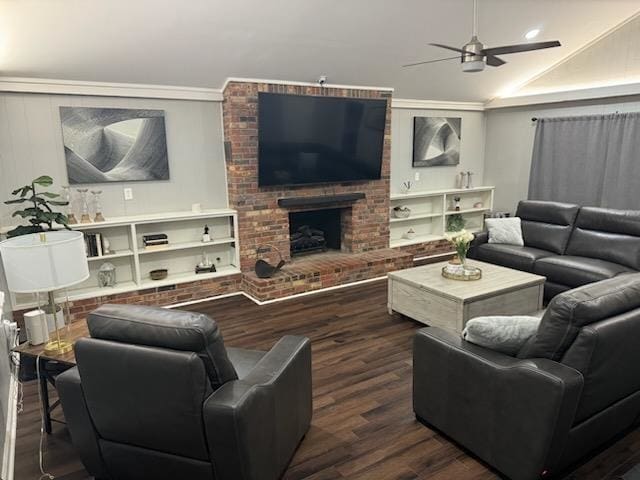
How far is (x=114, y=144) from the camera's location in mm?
4594

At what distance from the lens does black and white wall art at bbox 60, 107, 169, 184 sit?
Result: 174 inches

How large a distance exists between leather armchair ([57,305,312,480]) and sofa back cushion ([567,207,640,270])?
Result: 13.2ft

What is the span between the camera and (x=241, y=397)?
1820 mm

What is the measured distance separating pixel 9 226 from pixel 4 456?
2616 mm

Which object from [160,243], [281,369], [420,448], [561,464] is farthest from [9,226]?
[561,464]

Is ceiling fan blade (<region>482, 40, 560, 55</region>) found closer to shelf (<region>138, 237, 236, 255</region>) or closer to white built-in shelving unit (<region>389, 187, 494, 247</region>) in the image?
white built-in shelving unit (<region>389, 187, 494, 247</region>)

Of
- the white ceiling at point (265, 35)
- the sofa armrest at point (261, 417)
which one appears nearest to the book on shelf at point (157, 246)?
the white ceiling at point (265, 35)

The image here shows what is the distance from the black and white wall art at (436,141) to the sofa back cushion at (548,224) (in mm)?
1818

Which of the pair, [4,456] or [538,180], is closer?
[4,456]

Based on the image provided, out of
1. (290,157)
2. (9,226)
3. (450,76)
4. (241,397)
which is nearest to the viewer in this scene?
(241,397)

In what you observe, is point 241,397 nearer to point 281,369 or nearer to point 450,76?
point 281,369

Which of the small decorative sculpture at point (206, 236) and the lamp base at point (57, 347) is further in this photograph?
the small decorative sculpture at point (206, 236)

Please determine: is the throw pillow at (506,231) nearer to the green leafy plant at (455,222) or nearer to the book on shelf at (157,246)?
the green leafy plant at (455,222)

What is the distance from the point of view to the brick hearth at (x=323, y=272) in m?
4.91
